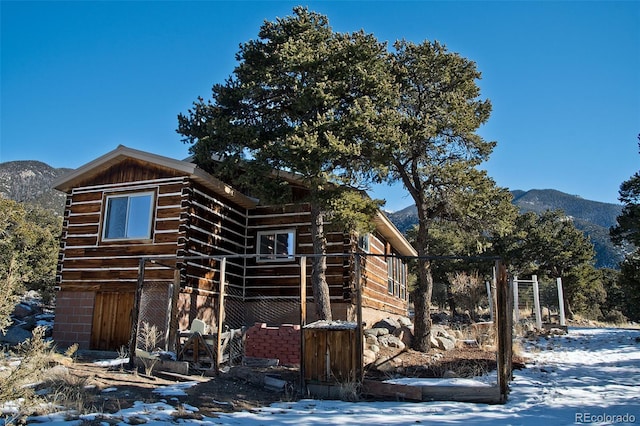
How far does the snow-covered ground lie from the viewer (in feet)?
25.0

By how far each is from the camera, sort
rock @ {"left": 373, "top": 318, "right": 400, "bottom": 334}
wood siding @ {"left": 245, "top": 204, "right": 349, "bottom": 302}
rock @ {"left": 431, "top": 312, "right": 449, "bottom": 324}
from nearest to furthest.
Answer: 1. rock @ {"left": 373, "top": 318, "right": 400, "bottom": 334}
2. wood siding @ {"left": 245, "top": 204, "right": 349, "bottom": 302}
3. rock @ {"left": 431, "top": 312, "right": 449, "bottom": 324}

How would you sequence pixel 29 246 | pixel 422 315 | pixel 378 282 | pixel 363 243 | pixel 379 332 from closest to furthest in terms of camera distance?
pixel 422 315 < pixel 379 332 < pixel 363 243 < pixel 378 282 < pixel 29 246

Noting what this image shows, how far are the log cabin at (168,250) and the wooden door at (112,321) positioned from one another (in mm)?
30

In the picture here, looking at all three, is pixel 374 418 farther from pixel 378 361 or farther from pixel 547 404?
pixel 378 361

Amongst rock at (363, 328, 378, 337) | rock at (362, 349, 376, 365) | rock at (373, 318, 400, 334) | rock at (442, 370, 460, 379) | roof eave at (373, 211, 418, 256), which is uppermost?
roof eave at (373, 211, 418, 256)

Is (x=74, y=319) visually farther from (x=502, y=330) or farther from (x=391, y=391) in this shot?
(x=502, y=330)

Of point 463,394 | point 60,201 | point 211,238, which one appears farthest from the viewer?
point 60,201

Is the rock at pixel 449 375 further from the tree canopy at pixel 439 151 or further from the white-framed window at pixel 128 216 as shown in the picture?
the white-framed window at pixel 128 216

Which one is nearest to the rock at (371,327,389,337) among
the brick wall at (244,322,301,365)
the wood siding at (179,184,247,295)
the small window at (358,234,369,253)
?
the brick wall at (244,322,301,365)

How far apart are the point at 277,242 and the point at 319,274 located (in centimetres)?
360

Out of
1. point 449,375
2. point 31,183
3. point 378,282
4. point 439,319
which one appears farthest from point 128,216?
point 31,183

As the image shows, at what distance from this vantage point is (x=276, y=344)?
1307 centimetres

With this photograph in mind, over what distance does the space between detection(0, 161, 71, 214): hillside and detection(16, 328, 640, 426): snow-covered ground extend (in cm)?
6570

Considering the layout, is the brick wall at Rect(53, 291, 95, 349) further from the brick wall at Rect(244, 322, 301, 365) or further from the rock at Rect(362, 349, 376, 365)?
the rock at Rect(362, 349, 376, 365)
